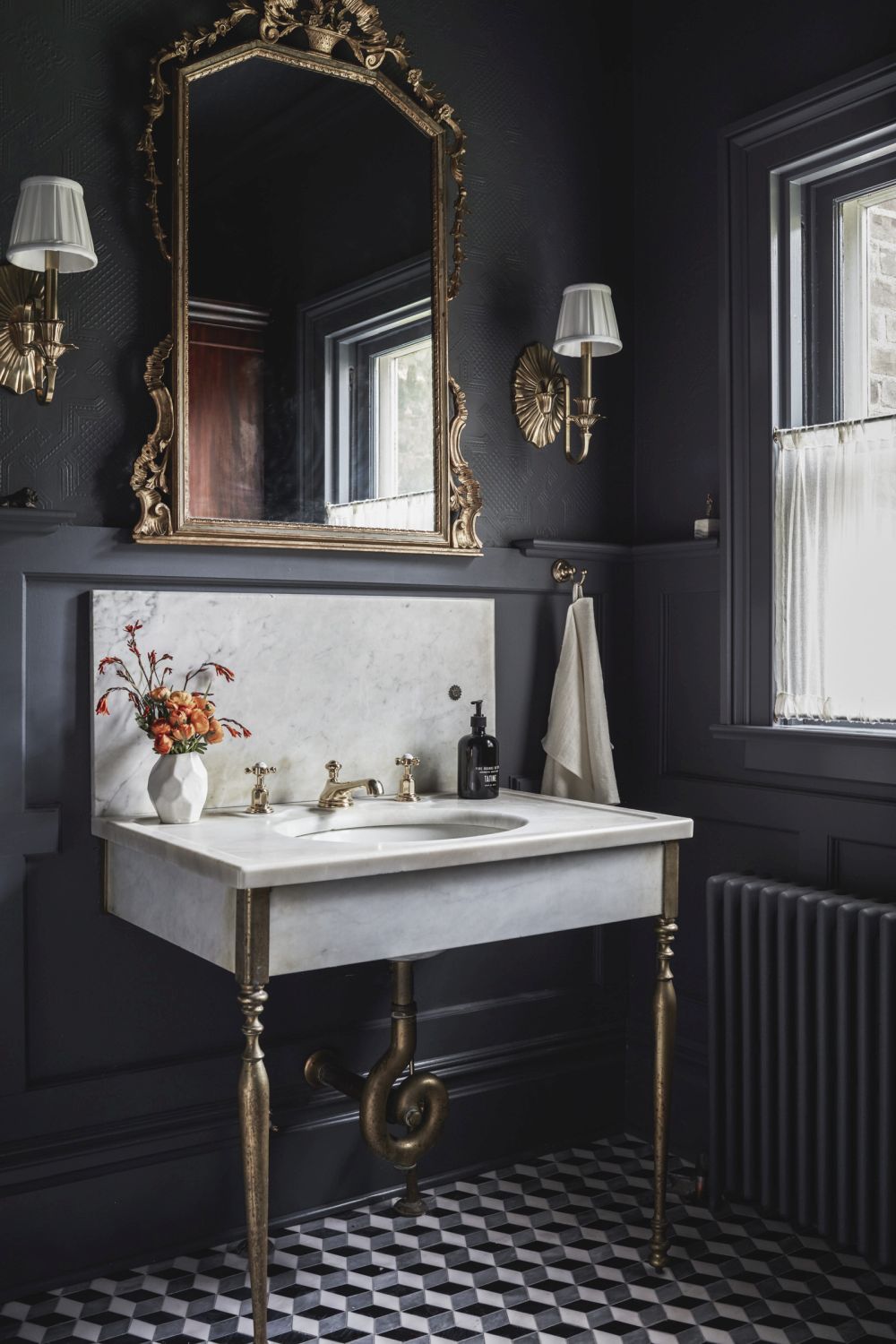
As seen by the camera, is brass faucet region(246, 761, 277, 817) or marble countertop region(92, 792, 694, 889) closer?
marble countertop region(92, 792, 694, 889)

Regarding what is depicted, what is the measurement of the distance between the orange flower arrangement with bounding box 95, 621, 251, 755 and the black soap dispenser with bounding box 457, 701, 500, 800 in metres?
0.49

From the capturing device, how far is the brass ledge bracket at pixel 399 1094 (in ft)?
7.93

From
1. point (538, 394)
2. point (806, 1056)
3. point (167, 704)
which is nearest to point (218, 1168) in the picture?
point (167, 704)

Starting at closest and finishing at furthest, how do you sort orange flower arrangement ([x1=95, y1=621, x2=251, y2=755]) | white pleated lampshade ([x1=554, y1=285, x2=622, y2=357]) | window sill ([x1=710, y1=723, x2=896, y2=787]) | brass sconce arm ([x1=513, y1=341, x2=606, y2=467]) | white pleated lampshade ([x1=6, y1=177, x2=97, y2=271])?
white pleated lampshade ([x1=6, y1=177, x2=97, y2=271])
orange flower arrangement ([x1=95, y1=621, x2=251, y2=755])
window sill ([x1=710, y1=723, x2=896, y2=787])
white pleated lampshade ([x1=554, y1=285, x2=622, y2=357])
brass sconce arm ([x1=513, y1=341, x2=606, y2=467])

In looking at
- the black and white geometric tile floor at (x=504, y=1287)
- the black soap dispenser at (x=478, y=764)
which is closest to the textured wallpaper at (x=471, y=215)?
the black soap dispenser at (x=478, y=764)

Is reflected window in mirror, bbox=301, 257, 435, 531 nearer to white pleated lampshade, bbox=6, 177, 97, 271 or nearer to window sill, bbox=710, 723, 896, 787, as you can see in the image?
A: white pleated lampshade, bbox=6, 177, 97, 271

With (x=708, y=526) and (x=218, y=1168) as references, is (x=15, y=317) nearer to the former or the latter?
(x=708, y=526)

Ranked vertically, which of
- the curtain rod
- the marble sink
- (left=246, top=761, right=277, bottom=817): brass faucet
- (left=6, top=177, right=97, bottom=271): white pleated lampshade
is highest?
(left=6, top=177, right=97, bottom=271): white pleated lampshade

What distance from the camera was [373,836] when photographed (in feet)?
8.20

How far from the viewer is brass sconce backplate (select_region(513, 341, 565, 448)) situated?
9.82 ft

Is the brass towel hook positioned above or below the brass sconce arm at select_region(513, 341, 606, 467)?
below

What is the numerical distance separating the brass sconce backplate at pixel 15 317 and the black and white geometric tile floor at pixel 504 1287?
169cm

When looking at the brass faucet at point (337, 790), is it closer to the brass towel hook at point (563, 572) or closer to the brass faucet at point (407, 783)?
the brass faucet at point (407, 783)

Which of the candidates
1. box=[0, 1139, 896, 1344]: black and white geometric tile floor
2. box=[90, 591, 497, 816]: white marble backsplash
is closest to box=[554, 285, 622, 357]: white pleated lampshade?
box=[90, 591, 497, 816]: white marble backsplash
